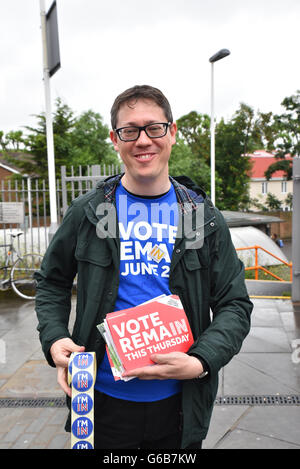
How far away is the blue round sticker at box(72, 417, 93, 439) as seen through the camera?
1495mm

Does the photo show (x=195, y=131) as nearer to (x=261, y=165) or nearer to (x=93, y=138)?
(x=93, y=138)

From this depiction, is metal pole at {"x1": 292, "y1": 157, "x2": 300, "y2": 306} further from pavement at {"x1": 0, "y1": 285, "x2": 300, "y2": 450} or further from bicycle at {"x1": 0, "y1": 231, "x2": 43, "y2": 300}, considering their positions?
bicycle at {"x1": 0, "y1": 231, "x2": 43, "y2": 300}

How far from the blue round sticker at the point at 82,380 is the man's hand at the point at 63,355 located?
72mm

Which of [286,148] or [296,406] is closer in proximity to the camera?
[296,406]

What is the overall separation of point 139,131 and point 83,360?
84 cm

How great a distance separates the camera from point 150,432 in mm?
1649

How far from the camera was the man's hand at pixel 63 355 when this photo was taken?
154 cm

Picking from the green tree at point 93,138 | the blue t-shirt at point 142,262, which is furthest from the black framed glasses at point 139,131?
the green tree at point 93,138

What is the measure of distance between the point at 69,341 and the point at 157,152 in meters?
0.78

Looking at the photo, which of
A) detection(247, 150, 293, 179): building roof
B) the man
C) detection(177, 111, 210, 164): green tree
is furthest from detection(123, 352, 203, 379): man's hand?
detection(247, 150, 293, 179): building roof

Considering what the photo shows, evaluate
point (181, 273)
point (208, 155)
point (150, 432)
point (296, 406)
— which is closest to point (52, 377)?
point (296, 406)

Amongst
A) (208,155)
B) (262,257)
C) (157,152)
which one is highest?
(208,155)

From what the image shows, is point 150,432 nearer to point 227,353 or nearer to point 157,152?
point 227,353

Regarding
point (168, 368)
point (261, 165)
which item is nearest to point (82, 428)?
point (168, 368)
